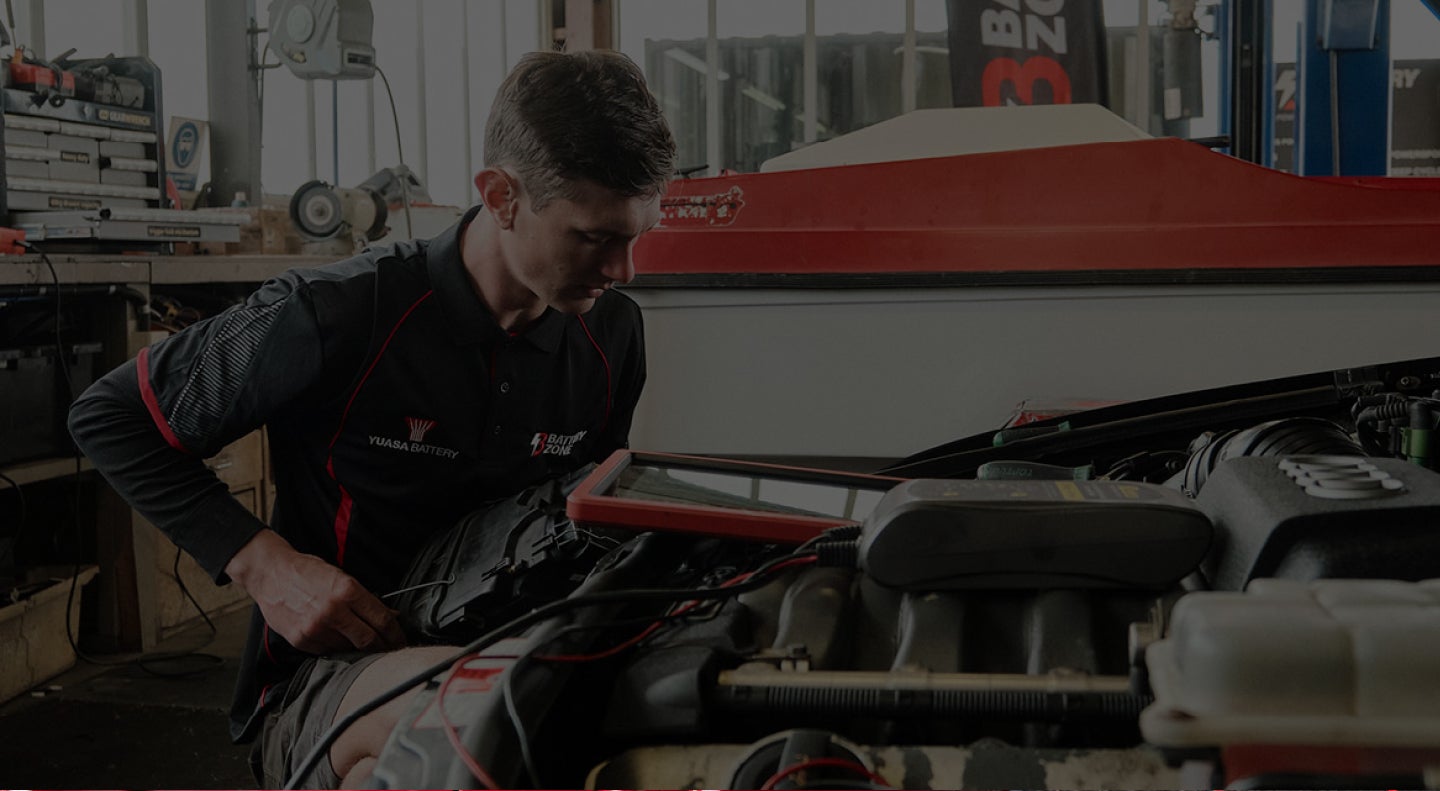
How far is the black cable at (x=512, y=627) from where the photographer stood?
2.31 feet

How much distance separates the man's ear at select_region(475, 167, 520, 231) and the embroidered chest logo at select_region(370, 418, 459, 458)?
9.8 inches

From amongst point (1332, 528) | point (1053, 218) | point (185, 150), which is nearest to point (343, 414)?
point (1332, 528)

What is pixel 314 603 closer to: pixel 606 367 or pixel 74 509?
pixel 606 367

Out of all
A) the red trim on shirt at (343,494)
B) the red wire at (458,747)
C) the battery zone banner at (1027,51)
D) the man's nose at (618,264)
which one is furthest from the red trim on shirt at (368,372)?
the battery zone banner at (1027,51)

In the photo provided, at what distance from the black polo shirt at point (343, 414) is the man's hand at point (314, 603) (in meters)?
0.05

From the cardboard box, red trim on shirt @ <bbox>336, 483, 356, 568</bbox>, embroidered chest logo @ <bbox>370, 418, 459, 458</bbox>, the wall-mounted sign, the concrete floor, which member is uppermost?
the wall-mounted sign

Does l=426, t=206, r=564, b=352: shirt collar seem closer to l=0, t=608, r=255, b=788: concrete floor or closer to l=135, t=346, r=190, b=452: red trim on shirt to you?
l=135, t=346, r=190, b=452: red trim on shirt

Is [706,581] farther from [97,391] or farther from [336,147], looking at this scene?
[336,147]

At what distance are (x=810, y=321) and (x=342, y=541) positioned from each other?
1417 millimetres

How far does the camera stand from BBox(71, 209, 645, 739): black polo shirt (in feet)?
4.30

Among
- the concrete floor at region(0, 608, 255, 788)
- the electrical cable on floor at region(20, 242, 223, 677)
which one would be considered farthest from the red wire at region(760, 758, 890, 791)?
the electrical cable on floor at region(20, 242, 223, 677)

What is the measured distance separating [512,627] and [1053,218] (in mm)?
2021

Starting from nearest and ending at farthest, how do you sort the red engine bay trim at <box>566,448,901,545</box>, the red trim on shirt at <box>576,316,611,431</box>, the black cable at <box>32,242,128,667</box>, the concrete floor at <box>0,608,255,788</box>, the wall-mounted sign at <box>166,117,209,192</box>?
the red engine bay trim at <box>566,448,901,545</box> → the red trim on shirt at <box>576,316,611,431</box> → the concrete floor at <box>0,608,255,788</box> → the black cable at <box>32,242,128,667</box> → the wall-mounted sign at <box>166,117,209,192</box>

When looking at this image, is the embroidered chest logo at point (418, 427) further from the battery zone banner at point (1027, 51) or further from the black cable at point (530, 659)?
the battery zone banner at point (1027, 51)
